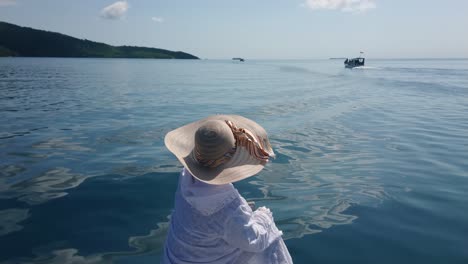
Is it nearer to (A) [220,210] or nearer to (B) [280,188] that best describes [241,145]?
(A) [220,210]

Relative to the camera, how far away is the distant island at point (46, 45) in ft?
432

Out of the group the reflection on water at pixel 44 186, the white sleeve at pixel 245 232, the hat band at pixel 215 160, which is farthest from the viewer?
the reflection on water at pixel 44 186

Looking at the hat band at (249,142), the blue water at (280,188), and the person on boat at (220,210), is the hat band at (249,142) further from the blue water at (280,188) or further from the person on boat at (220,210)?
the blue water at (280,188)

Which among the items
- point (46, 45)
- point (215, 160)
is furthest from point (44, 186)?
point (46, 45)

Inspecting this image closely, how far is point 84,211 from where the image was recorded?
544cm

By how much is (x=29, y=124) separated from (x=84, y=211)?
26.3ft

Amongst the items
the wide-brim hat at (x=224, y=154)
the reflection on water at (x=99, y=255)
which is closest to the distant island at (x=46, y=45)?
the reflection on water at (x=99, y=255)

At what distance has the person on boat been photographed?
6.96 feet

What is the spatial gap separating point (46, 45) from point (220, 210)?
166730 mm

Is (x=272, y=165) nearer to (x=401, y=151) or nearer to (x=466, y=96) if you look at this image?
(x=401, y=151)

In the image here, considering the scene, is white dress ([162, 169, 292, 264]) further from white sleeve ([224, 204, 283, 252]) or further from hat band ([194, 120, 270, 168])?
hat band ([194, 120, 270, 168])

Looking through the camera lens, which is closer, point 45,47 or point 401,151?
point 401,151

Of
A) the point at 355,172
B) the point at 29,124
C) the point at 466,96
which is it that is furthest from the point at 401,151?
the point at 466,96

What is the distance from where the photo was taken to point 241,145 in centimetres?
233
